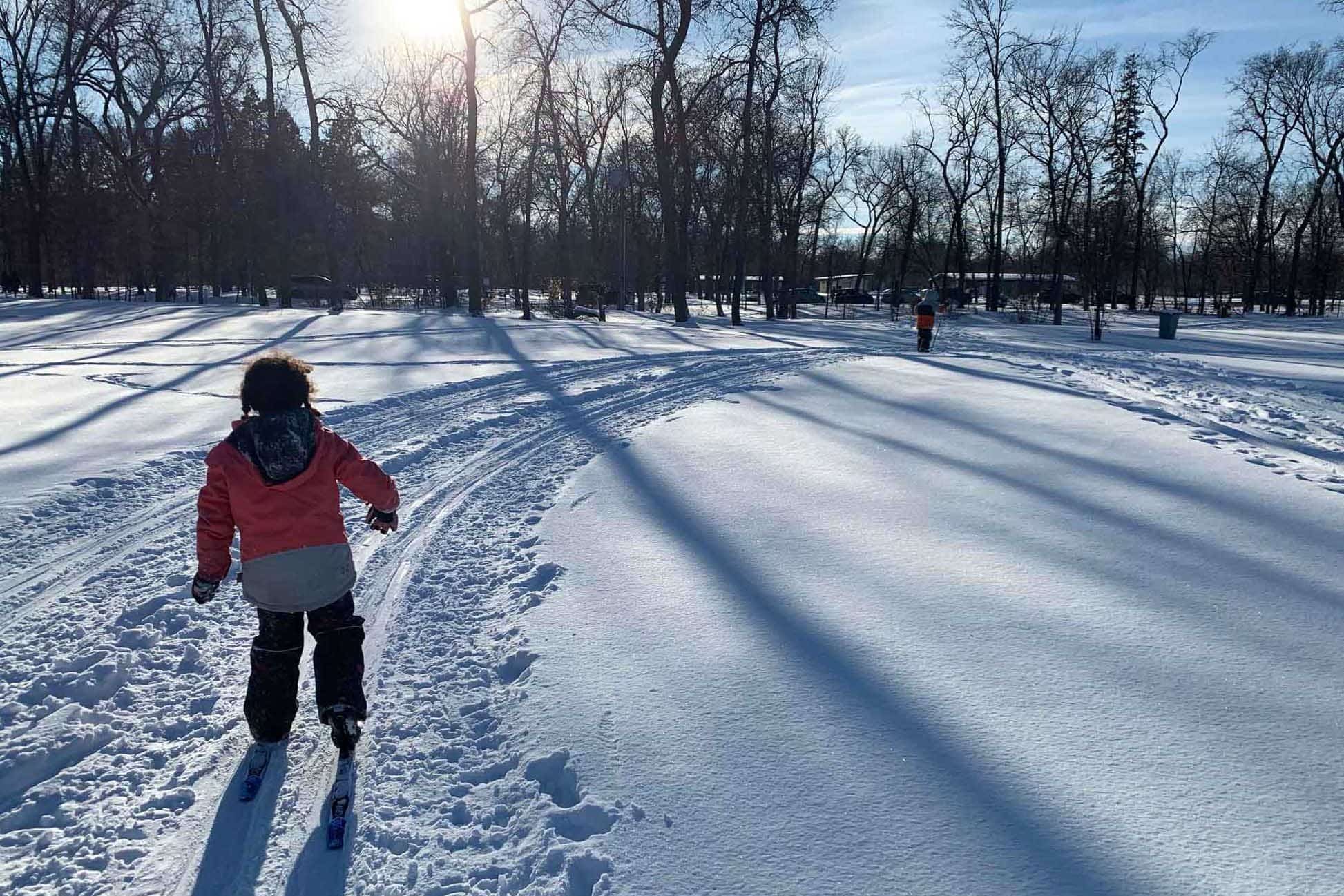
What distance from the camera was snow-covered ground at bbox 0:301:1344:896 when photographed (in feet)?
7.84

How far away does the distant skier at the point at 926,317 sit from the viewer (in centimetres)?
1750

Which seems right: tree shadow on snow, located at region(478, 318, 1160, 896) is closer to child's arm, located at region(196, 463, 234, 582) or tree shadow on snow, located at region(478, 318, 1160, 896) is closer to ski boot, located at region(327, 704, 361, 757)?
ski boot, located at region(327, 704, 361, 757)

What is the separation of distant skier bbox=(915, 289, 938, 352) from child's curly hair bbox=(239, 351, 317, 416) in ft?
53.2

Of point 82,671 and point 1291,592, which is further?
point 1291,592

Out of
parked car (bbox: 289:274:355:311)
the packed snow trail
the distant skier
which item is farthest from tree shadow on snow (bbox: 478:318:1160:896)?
parked car (bbox: 289:274:355:311)

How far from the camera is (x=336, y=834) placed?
250 centimetres

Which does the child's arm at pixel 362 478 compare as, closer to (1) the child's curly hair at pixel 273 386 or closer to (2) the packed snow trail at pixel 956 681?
(1) the child's curly hair at pixel 273 386

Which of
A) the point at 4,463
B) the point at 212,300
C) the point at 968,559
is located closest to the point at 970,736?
the point at 968,559

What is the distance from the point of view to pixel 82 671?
11.2 ft

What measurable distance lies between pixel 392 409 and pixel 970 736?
26.0 ft

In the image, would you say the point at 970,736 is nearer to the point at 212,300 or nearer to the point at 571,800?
the point at 571,800

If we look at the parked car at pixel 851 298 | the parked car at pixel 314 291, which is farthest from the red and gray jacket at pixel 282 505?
the parked car at pixel 851 298

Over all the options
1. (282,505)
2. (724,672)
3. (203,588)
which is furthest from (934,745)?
(203,588)

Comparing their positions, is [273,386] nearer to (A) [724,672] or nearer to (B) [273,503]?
(B) [273,503]
